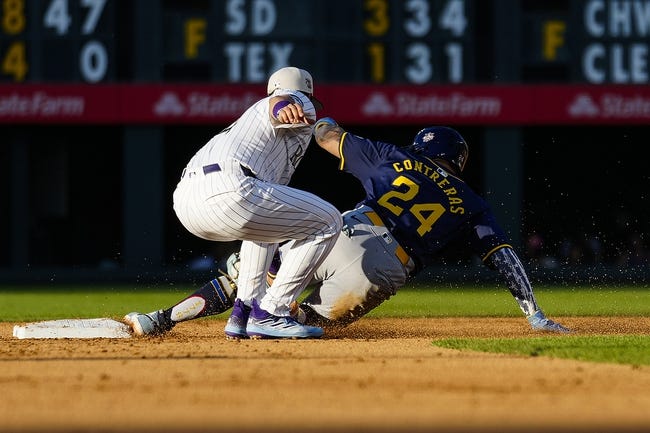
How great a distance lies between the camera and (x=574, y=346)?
6.90 meters

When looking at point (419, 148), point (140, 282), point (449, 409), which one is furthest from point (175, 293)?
point (449, 409)

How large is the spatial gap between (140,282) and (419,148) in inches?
446

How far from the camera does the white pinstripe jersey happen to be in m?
6.93

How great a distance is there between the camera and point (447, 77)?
24.2 m

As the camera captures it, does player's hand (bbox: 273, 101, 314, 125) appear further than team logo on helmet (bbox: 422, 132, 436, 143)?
No

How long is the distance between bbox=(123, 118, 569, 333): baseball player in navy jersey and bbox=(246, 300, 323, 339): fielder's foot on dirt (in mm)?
421

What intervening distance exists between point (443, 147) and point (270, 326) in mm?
1652

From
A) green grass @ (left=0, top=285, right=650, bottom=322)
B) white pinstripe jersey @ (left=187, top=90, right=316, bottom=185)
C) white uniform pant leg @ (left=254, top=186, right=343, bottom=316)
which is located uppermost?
white pinstripe jersey @ (left=187, top=90, right=316, bottom=185)

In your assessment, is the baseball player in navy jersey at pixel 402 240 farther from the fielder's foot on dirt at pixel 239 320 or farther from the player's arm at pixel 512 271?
the fielder's foot on dirt at pixel 239 320

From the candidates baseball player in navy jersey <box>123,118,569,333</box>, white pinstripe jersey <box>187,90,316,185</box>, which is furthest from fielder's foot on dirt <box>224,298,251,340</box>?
white pinstripe jersey <box>187,90,316,185</box>

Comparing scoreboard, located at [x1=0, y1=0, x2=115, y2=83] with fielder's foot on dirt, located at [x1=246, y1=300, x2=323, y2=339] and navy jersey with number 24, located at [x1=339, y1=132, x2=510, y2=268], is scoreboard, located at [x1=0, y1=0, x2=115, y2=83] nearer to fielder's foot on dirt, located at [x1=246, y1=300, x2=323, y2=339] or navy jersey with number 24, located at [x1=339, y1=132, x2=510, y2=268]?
navy jersey with number 24, located at [x1=339, y1=132, x2=510, y2=268]

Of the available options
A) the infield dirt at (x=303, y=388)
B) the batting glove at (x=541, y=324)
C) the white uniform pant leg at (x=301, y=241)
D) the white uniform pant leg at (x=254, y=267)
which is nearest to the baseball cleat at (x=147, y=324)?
the infield dirt at (x=303, y=388)

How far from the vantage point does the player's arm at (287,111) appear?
6.78 m

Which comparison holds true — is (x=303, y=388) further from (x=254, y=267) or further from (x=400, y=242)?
(x=400, y=242)
